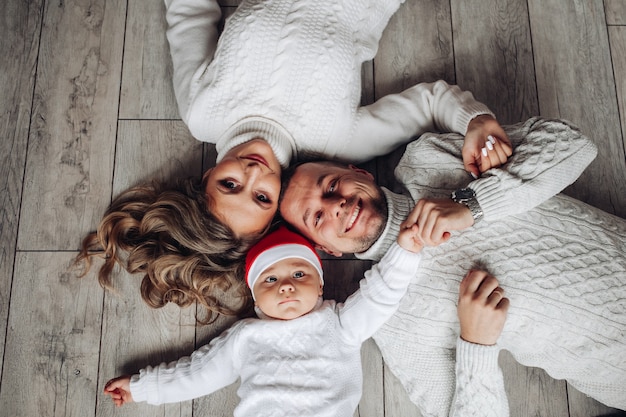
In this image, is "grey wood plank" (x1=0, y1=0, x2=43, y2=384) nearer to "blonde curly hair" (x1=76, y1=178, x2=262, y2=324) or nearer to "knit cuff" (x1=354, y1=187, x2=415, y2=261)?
"blonde curly hair" (x1=76, y1=178, x2=262, y2=324)

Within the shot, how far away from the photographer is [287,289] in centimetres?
123

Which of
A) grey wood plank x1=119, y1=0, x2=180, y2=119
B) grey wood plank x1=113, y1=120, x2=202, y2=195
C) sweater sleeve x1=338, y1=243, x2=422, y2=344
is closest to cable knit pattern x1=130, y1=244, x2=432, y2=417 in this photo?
sweater sleeve x1=338, y1=243, x2=422, y2=344

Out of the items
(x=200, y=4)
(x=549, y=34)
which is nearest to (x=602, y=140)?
(x=549, y=34)

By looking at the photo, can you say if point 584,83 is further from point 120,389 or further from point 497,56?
point 120,389

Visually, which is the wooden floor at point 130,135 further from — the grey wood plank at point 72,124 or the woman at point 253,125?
the woman at point 253,125

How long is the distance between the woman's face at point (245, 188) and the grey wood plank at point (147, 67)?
405 mm

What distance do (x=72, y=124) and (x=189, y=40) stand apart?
48 cm

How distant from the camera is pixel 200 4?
1.47 m

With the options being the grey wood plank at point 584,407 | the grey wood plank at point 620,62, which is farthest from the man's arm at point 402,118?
the grey wood plank at point 584,407

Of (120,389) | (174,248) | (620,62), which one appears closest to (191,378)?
(120,389)

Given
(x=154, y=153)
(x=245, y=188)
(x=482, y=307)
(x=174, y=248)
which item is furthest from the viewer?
(x=154, y=153)

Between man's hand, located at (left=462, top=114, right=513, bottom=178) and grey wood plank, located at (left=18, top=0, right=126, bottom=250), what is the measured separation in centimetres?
106

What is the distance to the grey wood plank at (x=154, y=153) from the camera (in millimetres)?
1507

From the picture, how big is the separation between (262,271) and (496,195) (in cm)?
61
